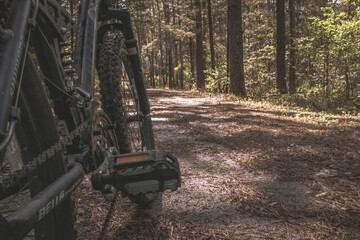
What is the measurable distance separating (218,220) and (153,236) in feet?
1.63

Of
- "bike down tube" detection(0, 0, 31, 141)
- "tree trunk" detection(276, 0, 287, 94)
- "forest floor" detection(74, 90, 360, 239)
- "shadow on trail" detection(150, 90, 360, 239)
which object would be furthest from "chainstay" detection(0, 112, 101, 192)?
"tree trunk" detection(276, 0, 287, 94)

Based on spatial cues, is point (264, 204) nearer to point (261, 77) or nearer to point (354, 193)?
point (354, 193)

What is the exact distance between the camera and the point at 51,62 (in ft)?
4.31

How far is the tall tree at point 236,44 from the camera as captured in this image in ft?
35.0

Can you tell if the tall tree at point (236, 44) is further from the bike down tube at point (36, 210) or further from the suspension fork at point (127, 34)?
the bike down tube at point (36, 210)

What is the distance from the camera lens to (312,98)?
10.7m

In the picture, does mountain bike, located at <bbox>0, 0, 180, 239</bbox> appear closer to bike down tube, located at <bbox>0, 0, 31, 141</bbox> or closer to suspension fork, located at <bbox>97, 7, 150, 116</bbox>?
bike down tube, located at <bbox>0, 0, 31, 141</bbox>

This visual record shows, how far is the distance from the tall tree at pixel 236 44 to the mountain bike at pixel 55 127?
9811 millimetres

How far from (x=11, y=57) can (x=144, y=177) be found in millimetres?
706

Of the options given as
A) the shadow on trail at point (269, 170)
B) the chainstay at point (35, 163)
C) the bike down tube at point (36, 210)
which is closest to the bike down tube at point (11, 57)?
the chainstay at point (35, 163)

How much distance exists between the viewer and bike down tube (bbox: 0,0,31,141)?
0.77 meters

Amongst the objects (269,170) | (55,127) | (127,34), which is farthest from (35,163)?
(269,170)

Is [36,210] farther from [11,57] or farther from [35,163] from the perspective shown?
[11,57]

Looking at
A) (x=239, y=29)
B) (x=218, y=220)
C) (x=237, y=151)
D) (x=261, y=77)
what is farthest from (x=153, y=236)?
(x=261, y=77)
